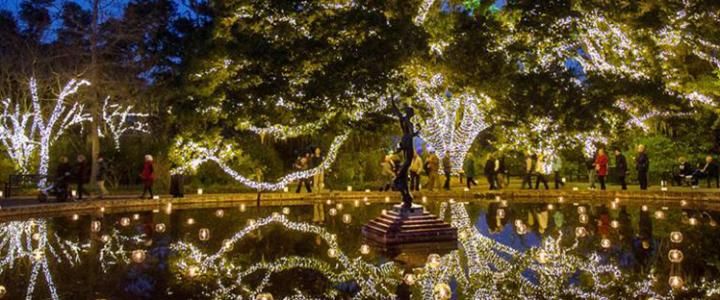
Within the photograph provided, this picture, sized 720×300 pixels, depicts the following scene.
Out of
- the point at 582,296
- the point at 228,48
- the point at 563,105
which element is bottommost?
the point at 582,296

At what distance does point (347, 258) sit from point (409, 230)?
1.86 meters

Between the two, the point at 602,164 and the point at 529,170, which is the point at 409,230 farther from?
the point at 529,170

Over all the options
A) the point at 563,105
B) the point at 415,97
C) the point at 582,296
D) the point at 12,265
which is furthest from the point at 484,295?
the point at 415,97

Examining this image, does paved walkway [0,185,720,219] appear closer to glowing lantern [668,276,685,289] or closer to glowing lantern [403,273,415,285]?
glowing lantern [668,276,685,289]

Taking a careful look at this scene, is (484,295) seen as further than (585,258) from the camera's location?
No

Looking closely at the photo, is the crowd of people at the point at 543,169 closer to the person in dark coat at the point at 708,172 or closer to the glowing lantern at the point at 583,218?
the person in dark coat at the point at 708,172

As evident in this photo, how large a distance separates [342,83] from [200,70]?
167 inches

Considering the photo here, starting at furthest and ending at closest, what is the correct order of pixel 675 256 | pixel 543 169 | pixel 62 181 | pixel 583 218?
pixel 543 169 < pixel 62 181 < pixel 583 218 < pixel 675 256

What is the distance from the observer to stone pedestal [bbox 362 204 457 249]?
11406 millimetres

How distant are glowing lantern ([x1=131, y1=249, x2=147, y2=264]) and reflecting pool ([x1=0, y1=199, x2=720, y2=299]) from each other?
0.14 feet

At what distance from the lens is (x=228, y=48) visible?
18.9 metres

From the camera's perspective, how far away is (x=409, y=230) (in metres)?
11.5

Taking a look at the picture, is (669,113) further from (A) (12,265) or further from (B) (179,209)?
(A) (12,265)

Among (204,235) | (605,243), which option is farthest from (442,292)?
(204,235)
